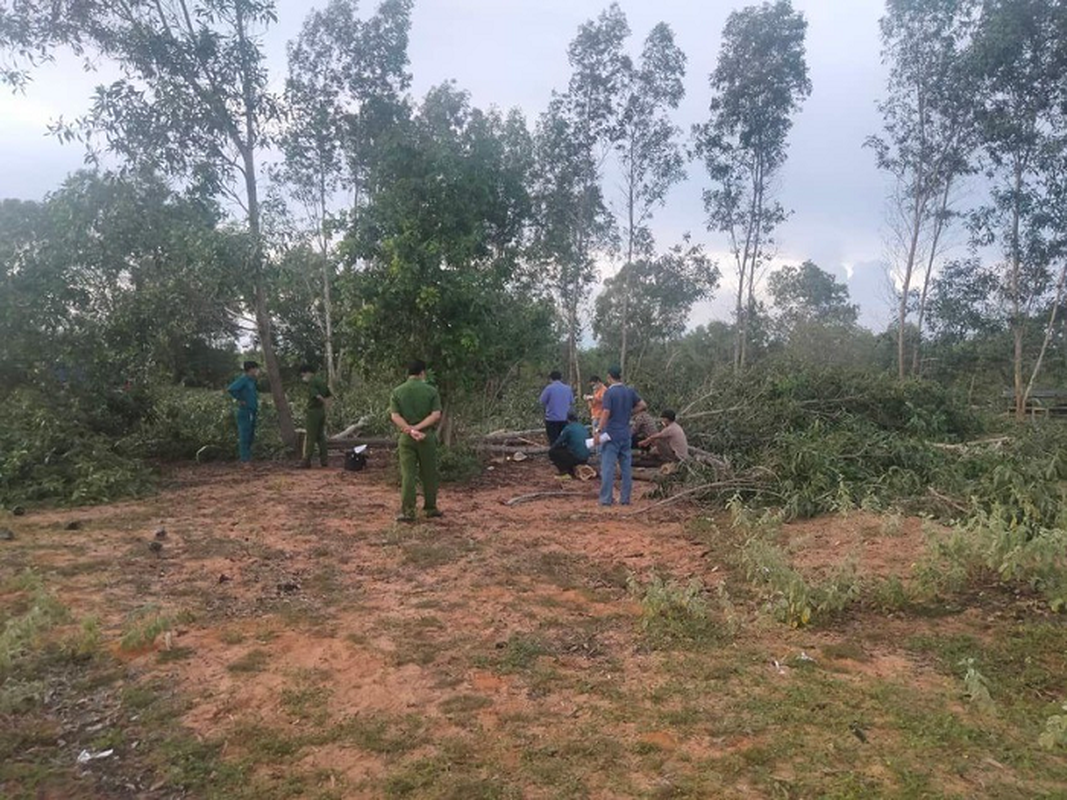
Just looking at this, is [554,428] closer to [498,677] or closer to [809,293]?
[498,677]

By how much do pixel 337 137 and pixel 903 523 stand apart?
1430cm

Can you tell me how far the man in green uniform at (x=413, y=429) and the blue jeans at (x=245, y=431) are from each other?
467 cm

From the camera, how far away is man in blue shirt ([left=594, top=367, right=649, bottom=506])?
8.28 meters

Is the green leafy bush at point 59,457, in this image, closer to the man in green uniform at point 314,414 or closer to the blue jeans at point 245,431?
the blue jeans at point 245,431

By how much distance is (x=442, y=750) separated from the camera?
10.3ft

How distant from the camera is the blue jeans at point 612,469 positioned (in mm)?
8398

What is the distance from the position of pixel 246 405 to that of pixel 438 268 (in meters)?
3.69

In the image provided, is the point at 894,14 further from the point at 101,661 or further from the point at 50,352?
the point at 101,661

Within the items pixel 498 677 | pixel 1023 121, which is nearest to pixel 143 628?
pixel 498 677

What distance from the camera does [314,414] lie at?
10.6 metres

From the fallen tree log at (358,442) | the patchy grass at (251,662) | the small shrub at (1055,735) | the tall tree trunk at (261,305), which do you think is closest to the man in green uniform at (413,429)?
the patchy grass at (251,662)

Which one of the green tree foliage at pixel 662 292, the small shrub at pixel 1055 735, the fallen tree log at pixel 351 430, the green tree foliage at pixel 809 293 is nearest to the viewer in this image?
the small shrub at pixel 1055 735

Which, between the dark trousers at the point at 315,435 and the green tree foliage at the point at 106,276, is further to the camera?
the dark trousers at the point at 315,435

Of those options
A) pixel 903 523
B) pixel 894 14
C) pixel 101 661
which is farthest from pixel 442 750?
pixel 894 14
